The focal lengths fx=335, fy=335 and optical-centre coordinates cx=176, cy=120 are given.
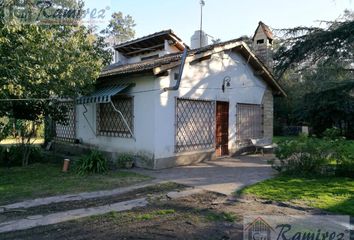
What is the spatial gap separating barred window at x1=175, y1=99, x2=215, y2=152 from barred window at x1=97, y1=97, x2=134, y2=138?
5.84 ft

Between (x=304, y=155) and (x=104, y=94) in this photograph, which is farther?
(x=104, y=94)

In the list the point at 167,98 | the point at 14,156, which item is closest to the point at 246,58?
the point at 167,98

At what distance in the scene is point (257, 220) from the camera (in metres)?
5.84

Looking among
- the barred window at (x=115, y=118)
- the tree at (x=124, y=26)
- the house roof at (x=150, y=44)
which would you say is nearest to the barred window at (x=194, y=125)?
the barred window at (x=115, y=118)

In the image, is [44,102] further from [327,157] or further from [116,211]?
[327,157]

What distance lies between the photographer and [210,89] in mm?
13383

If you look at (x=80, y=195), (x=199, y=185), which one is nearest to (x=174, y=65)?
(x=199, y=185)

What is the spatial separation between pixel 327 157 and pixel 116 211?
6.26 metres

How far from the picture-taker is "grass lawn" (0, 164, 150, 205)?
7949mm

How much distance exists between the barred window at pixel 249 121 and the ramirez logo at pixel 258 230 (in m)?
9.38

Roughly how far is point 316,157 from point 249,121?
6.31m

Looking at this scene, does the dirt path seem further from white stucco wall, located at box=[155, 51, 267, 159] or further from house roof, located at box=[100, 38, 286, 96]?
house roof, located at box=[100, 38, 286, 96]

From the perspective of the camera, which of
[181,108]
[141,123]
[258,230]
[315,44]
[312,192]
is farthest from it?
[181,108]

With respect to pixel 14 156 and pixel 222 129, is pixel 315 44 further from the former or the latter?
pixel 14 156
